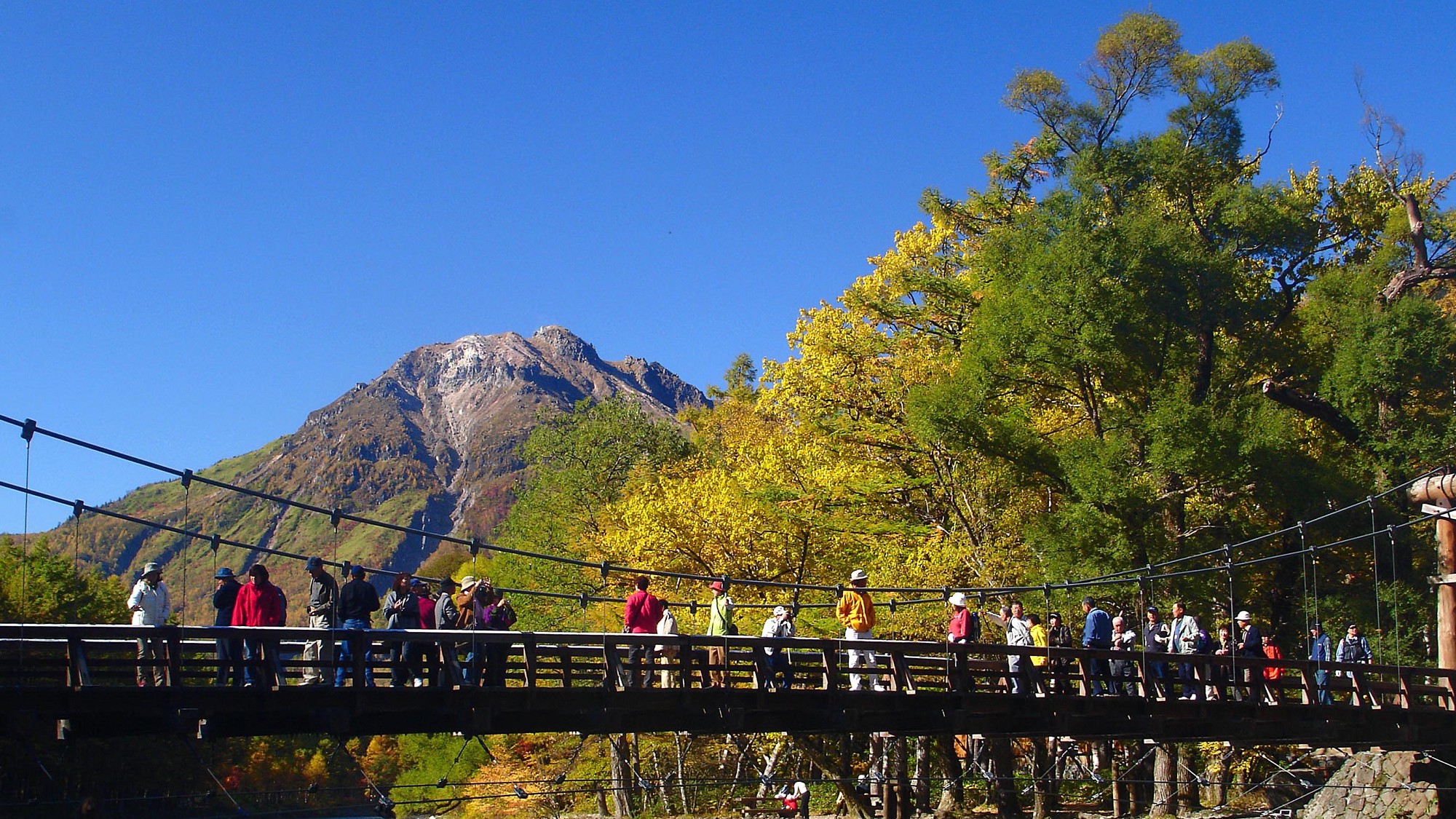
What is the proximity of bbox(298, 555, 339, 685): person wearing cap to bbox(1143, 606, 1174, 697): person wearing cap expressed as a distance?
1036 cm

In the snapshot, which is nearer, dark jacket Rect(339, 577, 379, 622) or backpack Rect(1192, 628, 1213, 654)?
dark jacket Rect(339, 577, 379, 622)

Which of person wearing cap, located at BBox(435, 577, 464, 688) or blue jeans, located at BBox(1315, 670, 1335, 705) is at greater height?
person wearing cap, located at BBox(435, 577, 464, 688)

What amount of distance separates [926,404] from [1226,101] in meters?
10.4

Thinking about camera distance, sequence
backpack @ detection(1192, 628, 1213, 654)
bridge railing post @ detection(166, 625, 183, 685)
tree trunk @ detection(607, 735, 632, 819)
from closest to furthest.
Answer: bridge railing post @ detection(166, 625, 183, 685) < backpack @ detection(1192, 628, 1213, 654) < tree trunk @ detection(607, 735, 632, 819)

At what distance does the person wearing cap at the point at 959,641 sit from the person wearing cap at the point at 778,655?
2.05 metres

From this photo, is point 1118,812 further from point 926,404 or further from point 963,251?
point 963,251

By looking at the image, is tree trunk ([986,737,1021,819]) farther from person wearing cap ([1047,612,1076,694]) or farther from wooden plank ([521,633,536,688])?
wooden plank ([521,633,536,688])

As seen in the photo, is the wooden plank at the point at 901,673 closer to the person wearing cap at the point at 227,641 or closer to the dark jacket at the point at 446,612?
the dark jacket at the point at 446,612

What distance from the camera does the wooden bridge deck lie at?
521 inches

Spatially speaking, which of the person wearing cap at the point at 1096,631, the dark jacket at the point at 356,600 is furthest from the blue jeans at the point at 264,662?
the person wearing cap at the point at 1096,631

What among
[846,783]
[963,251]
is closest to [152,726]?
[846,783]

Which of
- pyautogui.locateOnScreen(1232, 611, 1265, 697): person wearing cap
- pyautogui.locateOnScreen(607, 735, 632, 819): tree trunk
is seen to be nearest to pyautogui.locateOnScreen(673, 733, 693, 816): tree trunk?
pyautogui.locateOnScreen(607, 735, 632, 819): tree trunk

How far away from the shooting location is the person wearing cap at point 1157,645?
18250mm

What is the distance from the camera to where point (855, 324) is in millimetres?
31812
